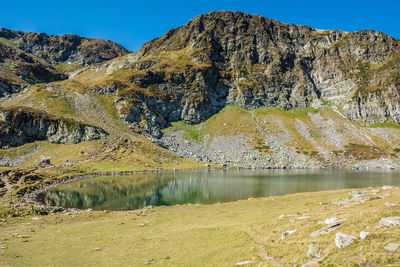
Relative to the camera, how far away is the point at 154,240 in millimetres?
23328

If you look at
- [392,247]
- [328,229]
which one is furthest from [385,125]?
[392,247]

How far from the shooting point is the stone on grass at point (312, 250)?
14.1 m

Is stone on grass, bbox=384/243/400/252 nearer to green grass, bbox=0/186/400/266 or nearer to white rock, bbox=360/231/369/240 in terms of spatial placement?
green grass, bbox=0/186/400/266

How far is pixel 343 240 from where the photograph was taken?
14.1 meters

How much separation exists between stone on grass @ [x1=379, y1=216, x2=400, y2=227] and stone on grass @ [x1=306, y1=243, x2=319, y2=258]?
4633 mm

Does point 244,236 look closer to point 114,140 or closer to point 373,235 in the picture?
point 373,235

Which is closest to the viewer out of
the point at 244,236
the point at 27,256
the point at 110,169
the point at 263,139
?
the point at 27,256

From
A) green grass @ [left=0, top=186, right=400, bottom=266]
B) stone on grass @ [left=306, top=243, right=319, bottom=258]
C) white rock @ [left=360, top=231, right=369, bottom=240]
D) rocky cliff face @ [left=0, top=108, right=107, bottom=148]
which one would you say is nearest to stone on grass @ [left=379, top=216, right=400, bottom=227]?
green grass @ [left=0, top=186, right=400, bottom=266]

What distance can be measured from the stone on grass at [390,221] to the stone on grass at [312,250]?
4633mm

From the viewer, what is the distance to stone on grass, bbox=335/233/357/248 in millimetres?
13766

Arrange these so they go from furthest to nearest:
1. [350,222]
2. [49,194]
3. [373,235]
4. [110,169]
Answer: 1. [110,169]
2. [49,194]
3. [350,222]
4. [373,235]

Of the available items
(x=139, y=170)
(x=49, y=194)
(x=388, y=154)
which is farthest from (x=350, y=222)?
(x=388, y=154)

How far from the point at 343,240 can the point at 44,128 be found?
161031mm

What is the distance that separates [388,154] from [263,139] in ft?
268
